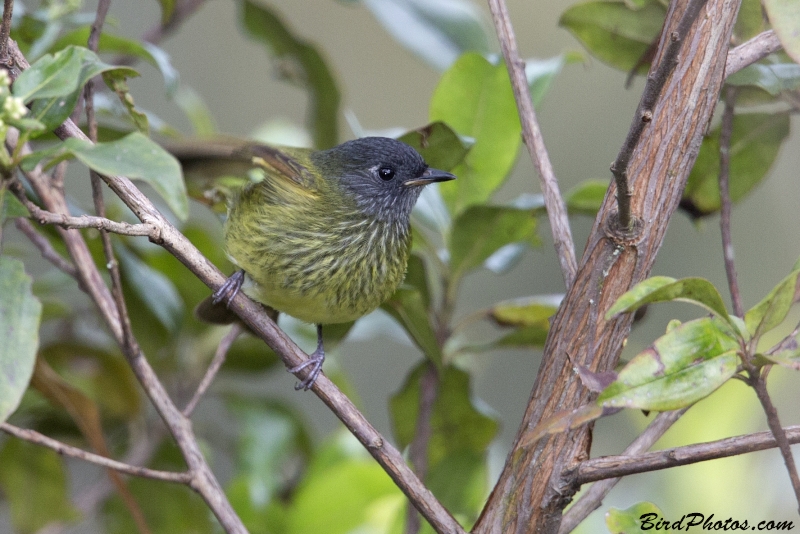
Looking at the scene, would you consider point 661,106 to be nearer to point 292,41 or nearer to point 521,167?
point 292,41

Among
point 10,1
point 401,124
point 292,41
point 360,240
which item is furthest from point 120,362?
point 401,124

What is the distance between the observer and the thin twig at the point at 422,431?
216 centimetres

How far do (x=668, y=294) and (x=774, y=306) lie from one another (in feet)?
0.60

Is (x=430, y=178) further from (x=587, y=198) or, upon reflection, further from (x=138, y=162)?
(x=138, y=162)

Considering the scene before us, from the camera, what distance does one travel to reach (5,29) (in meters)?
1.57

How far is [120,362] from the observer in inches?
113

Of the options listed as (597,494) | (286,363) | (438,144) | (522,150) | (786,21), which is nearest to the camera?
(786,21)

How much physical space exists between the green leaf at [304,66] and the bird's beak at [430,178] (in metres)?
0.56

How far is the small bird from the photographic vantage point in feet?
7.89

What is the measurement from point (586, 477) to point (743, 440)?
0.28m

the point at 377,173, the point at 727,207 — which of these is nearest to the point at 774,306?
the point at 727,207

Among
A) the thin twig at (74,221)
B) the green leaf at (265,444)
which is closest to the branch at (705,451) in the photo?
the thin twig at (74,221)

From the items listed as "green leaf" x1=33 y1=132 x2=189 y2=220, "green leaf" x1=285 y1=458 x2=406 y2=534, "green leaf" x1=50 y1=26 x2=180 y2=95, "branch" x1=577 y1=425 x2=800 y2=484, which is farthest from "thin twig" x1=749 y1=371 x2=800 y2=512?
"green leaf" x1=50 y1=26 x2=180 y2=95

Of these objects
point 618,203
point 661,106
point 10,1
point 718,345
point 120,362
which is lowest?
point 120,362
